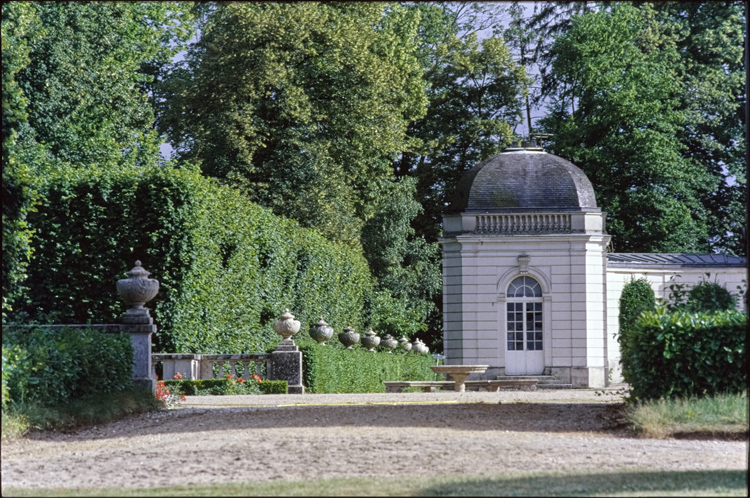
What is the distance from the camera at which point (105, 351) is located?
1420 centimetres

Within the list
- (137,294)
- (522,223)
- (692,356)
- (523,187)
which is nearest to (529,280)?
(522,223)

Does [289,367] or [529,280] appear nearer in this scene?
[289,367]

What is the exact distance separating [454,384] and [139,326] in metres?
14.9

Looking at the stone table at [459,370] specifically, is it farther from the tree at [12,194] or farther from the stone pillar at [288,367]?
the tree at [12,194]

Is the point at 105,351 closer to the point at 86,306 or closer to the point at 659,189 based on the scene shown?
the point at 86,306

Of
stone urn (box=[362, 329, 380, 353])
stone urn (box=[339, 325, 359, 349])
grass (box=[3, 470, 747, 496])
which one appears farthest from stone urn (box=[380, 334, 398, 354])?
grass (box=[3, 470, 747, 496])

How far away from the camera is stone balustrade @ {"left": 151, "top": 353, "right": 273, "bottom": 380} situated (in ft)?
62.2

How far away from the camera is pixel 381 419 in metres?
12.1

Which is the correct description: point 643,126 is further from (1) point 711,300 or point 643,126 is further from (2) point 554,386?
(1) point 711,300

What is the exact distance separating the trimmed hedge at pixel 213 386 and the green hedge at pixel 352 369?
1278 millimetres

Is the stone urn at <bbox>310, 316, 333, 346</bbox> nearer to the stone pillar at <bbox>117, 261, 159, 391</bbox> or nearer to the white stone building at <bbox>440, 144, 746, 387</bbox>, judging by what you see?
the white stone building at <bbox>440, 144, 746, 387</bbox>

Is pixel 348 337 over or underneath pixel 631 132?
underneath

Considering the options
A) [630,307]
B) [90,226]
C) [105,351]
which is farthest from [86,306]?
[630,307]

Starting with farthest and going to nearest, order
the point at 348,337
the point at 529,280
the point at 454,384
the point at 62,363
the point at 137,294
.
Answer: the point at 529,280 < the point at 454,384 < the point at 348,337 < the point at 137,294 < the point at 62,363
